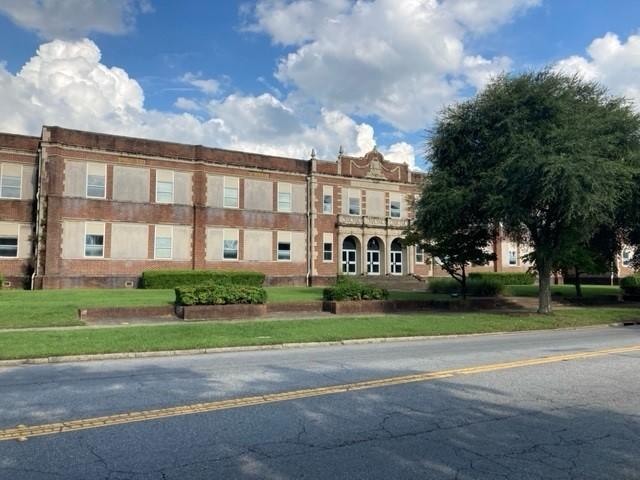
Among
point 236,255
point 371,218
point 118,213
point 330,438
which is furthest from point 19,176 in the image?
point 330,438

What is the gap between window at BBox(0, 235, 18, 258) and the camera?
111 ft

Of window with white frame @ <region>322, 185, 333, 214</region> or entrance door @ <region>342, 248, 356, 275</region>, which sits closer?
window with white frame @ <region>322, 185, 333, 214</region>

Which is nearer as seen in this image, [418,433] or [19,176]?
[418,433]

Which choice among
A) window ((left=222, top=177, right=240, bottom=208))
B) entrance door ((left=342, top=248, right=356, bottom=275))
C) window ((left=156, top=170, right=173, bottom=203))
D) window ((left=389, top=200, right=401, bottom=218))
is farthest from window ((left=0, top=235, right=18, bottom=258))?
window ((left=389, top=200, right=401, bottom=218))

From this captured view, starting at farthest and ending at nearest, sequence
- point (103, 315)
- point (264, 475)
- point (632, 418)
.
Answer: point (103, 315) < point (632, 418) < point (264, 475)

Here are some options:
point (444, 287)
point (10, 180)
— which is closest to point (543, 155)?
point (444, 287)

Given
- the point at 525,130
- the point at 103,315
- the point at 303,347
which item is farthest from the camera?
the point at 525,130

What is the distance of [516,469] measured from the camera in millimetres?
5062

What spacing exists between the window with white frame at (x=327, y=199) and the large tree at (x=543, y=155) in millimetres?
19539

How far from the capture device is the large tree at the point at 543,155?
2023cm

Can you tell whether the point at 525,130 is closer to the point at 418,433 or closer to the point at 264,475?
the point at 418,433

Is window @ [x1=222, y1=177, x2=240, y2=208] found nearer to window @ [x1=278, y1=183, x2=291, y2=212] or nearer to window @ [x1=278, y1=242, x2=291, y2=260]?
window @ [x1=278, y1=183, x2=291, y2=212]

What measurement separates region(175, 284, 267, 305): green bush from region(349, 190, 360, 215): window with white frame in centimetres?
2515

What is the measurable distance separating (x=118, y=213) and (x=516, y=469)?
115ft
